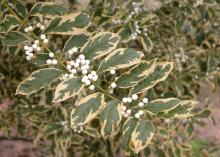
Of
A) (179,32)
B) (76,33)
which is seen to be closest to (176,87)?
(179,32)

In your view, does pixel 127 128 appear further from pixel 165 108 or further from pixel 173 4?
pixel 173 4

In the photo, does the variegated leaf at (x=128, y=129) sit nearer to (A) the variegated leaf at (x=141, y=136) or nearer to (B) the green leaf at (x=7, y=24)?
(A) the variegated leaf at (x=141, y=136)

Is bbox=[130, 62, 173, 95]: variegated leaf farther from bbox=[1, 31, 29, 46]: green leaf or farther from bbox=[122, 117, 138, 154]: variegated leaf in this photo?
bbox=[1, 31, 29, 46]: green leaf

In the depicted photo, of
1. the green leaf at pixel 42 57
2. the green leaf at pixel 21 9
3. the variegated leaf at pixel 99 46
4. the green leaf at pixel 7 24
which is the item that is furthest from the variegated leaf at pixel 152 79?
the green leaf at pixel 21 9

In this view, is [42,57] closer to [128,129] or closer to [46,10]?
[46,10]

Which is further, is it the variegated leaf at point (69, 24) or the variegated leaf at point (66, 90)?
the variegated leaf at point (69, 24)

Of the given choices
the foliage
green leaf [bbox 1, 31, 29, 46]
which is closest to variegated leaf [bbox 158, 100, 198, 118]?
the foliage

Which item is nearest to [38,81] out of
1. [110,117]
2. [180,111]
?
[110,117]

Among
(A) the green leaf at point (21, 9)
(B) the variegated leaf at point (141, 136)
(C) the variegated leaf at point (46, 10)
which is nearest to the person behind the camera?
(B) the variegated leaf at point (141, 136)
